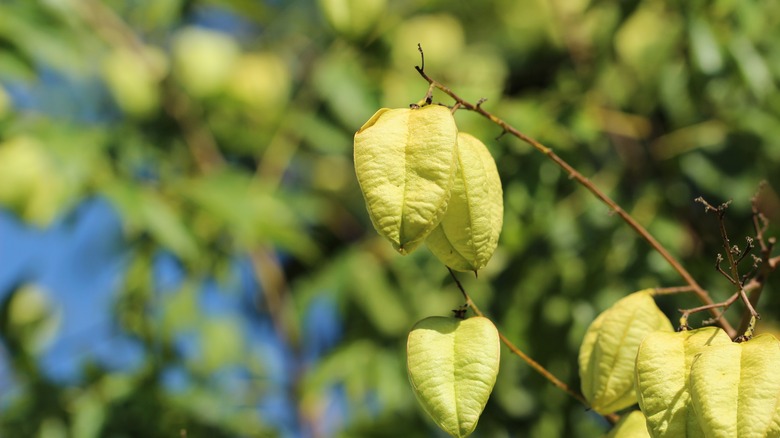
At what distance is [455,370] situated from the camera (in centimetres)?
133

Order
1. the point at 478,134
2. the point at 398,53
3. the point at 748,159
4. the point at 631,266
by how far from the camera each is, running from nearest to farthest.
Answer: the point at 631,266 < the point at 478,134 < the point at 748,159 < the point at 398,53

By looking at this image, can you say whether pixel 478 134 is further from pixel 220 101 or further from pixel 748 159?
pixel 220 101

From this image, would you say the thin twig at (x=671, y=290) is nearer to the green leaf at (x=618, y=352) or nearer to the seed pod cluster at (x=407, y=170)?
the green leaf at (x=618, y=352)

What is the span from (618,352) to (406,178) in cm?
47

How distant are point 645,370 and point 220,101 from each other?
300 cm

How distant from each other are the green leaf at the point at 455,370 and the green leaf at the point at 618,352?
26cm

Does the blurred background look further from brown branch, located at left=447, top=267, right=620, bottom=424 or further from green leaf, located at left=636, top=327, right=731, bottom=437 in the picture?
green leaf, located at left=636, top=327, right=731, bottom=437

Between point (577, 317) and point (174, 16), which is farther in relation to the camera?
point (174, 16)

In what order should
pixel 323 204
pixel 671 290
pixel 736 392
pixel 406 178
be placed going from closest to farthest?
1. pixel 736 392
2. pixel 406 178
3. pixel 671 290
4. pixel 323 204

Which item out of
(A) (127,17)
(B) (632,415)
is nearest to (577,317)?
(B) (632,415)

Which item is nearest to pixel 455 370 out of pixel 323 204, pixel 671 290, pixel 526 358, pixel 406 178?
pixel 526 358

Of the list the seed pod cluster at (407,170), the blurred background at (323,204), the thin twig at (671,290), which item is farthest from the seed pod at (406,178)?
the blurred background at (323,204)

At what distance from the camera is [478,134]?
280cm

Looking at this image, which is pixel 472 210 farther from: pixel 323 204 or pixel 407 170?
pixel 323 204
